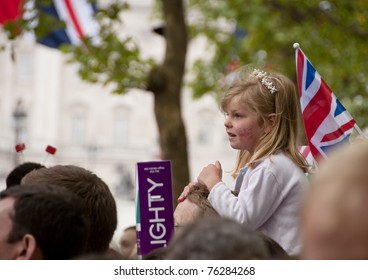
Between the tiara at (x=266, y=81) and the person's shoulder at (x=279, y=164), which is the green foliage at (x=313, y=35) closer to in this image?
the tiara at (x=266, y=81)

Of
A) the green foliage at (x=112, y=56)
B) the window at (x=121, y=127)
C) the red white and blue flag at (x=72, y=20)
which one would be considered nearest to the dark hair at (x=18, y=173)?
the green foliage at (x=112, y=56)

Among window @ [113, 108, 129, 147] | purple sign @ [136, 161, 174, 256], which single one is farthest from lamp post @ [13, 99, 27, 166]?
window @ [113, 108, 129, 147]

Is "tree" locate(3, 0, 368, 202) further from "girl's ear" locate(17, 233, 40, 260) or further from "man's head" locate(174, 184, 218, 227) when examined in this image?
"girl's ear" locate(17, 233, 40, 260)

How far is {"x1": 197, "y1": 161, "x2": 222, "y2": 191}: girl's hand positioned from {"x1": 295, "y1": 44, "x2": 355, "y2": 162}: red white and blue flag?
697 millimetres

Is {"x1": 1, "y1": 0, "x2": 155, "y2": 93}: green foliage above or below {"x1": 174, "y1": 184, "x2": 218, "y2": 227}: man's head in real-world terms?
above

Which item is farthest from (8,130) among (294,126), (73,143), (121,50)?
(294,126)

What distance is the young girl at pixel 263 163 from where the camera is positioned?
3.17m

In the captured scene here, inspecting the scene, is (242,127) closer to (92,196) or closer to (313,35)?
(92,196)

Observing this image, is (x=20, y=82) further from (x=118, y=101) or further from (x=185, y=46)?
(x=185, y=46)

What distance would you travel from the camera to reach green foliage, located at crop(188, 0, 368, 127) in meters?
14.8

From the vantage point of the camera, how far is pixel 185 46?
12.1 meters

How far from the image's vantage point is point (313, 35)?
15945 mm

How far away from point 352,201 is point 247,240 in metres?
0.34

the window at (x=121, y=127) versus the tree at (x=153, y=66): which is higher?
the window at (x=121, y=127)
